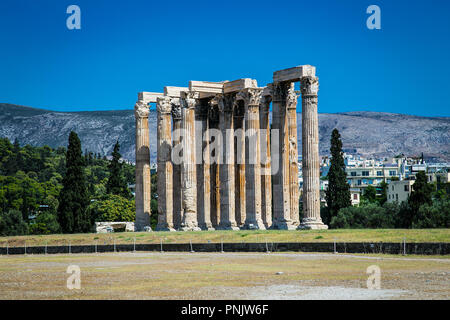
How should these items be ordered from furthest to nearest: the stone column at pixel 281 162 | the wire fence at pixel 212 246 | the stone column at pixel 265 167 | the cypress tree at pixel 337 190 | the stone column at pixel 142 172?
the cypress tree at pixel 337 190 < the stone column at pixel 142 172 < the stone column at pixel 265 167 < the stone column at pixel 281 162 < the wire fence at pixel 212 246

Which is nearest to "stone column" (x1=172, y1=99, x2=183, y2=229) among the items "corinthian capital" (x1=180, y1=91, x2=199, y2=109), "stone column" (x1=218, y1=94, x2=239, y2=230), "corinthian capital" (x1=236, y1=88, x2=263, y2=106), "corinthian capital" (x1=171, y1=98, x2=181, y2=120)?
"corinthian capital" (x1=171, y1=98, x2=181, y2=120)

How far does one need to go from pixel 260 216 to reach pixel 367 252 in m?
26.5

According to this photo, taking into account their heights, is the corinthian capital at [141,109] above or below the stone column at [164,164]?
above

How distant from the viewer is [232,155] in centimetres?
7069

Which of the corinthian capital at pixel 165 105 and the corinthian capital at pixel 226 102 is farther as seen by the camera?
the corinthian capital at pixel 165 105

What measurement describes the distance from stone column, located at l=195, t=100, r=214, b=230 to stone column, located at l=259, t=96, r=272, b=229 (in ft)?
20.6

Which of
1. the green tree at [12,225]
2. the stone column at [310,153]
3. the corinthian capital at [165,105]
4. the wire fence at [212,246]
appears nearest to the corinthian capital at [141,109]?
the corinthian capital at [165,105]

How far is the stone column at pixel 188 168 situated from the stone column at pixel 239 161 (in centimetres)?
418

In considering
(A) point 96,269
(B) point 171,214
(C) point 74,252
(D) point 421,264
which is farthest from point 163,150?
(D) point 421,264

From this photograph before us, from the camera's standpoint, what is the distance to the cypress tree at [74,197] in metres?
95.7

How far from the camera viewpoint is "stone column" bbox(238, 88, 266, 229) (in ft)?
220

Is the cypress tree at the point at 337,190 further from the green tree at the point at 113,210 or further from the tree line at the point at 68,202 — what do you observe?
the tree line at the point at 68,202
